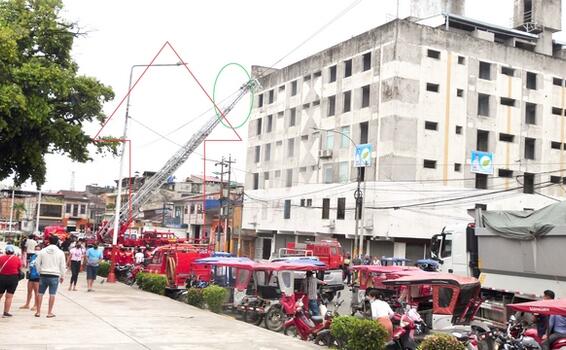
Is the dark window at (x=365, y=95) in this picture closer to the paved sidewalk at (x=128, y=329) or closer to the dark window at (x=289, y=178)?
the dark window at (x=289, y=178)

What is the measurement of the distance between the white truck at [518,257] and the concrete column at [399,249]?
2558 centimetres

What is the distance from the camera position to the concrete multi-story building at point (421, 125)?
4753 centimetres

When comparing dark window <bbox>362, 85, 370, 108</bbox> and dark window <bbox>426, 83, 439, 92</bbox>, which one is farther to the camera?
dark window <bbox>362, 85, 370, 108</bbox>

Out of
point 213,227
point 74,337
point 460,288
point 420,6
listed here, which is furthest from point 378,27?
point 74,337

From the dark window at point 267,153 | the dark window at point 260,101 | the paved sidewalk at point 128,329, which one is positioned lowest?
the paved sidewalk at point 128,329

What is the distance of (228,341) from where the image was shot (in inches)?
465

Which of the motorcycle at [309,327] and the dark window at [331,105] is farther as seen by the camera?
the dark window at [331,105]

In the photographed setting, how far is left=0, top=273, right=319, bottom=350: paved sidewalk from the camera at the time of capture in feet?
35.8

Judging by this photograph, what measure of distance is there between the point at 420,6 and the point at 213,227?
1301 inches

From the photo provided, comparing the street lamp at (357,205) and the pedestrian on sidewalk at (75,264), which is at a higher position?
the street lamp at (357,205)

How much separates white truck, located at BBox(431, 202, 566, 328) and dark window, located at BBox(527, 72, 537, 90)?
124ft

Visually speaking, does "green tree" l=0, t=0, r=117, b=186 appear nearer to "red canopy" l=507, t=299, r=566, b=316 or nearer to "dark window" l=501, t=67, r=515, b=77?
"red canopy" l=507, t=299, r=566, b=316

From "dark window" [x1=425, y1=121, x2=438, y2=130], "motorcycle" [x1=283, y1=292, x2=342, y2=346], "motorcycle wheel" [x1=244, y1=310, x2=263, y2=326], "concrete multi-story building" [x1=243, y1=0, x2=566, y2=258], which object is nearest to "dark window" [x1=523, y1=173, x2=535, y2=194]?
"concrete multi-story building" [x1=243, y1=0, x2=566, y2=258]

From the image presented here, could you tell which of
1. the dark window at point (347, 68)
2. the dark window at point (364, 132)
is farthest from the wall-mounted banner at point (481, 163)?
the dark window at point (347, 68)
